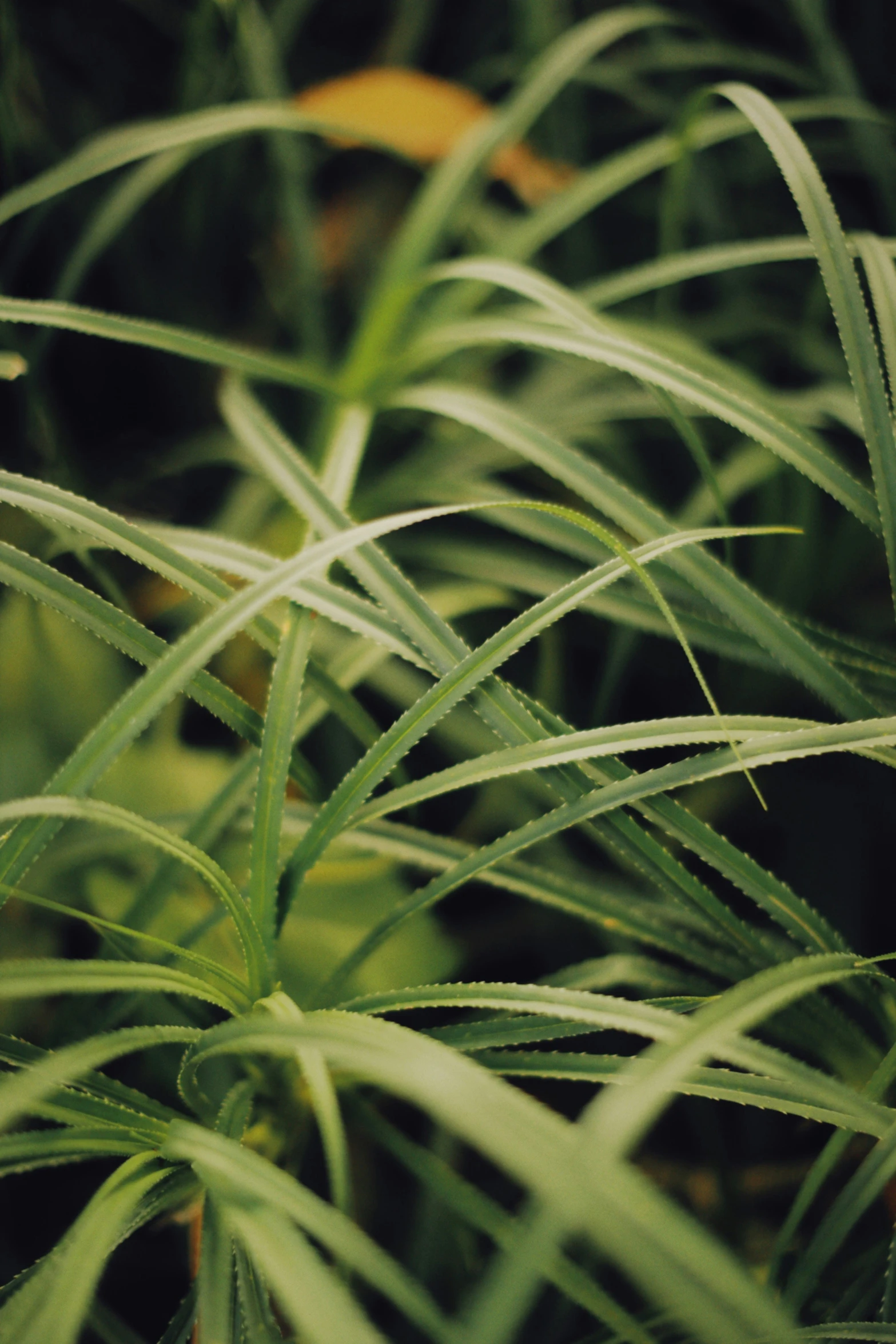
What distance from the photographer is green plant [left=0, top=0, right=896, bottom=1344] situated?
366mm

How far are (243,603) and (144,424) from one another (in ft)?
2.30

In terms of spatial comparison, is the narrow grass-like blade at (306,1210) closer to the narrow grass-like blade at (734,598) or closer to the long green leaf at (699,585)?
the long green leaf at (699,585)

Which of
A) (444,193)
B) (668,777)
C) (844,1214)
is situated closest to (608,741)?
(668,777)

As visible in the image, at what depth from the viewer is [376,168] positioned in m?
1.11

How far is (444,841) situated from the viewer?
0.57 meters

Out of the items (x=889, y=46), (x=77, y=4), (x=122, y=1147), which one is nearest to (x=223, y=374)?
(x=77, y=4)

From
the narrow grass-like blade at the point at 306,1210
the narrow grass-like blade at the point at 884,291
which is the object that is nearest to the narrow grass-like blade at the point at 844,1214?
the narrow grass-like blade at the point at 306,1210

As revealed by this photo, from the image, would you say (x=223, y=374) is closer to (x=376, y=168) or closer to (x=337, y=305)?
(x=337, y=305)

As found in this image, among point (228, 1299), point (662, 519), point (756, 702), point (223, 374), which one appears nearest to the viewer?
point (228, 1299)

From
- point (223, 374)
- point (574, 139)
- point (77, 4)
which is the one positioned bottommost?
point (223, 374)

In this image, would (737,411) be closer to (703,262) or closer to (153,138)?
(703,262)

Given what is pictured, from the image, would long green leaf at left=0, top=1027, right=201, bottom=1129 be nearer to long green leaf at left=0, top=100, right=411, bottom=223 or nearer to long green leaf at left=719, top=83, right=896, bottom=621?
long green leaf at left=719, top=83, right=896, bottom=621

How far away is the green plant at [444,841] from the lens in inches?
14.4

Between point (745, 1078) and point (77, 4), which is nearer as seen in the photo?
point (745, 1078)
